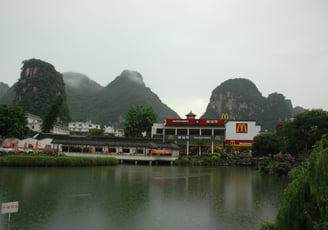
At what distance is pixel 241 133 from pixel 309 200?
77597mm

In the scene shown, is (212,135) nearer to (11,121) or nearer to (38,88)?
(11,121)

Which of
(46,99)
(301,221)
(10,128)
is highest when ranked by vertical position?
(46,99)

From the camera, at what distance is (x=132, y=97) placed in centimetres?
19638

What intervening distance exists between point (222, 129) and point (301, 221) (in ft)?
253

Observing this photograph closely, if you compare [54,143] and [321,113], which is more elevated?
[321,113]

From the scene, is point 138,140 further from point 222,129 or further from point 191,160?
point 222,129

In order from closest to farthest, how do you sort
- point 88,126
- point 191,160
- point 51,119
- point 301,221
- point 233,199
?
point 301,221 → point 233,199 → point 191,160 → point 51,119 → point 88,126

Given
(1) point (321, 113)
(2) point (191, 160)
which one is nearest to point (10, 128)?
(2) point (191, 160)

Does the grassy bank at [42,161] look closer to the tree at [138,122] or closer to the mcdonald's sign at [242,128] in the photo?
the tree at [138,122]

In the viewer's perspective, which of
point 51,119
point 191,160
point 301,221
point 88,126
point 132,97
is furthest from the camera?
point 132,97

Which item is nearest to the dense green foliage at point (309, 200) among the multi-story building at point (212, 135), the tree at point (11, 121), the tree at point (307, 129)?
the tree at point (307, 129)

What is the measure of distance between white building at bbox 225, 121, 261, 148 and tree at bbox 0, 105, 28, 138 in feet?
183

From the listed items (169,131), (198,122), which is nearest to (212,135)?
(198,122)

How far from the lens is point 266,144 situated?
66125 mm
